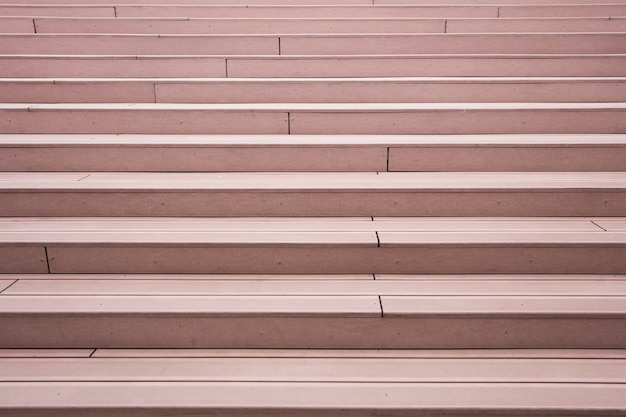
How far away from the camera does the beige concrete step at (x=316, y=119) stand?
2.23 meters

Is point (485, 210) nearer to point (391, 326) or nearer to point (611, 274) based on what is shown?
point (611, 274)

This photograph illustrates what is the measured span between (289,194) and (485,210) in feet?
2.44

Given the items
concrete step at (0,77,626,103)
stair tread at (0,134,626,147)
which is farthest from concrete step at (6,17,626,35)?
stair tread at (0,134,626,147)

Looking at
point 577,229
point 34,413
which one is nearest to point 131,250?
point 34,413

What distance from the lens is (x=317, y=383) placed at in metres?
1.37

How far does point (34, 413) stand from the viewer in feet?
4.25

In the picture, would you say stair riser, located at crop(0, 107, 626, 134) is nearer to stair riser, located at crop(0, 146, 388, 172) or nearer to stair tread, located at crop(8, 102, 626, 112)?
stair tread, located at crop(8, 102, 626, 112)

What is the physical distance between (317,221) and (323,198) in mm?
93

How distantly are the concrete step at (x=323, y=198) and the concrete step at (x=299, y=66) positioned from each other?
0.96 metres

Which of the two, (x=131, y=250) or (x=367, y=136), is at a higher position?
(x=367, y=136)

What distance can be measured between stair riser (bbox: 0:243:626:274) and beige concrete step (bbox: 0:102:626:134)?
29.9 inches

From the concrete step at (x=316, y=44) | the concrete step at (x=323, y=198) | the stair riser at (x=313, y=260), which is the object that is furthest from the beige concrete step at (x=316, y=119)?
the stair riser at (x=313, y=260)

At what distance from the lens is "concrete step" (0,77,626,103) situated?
244 cm

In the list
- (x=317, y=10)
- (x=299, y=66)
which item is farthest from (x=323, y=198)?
(x=317, y=10)
